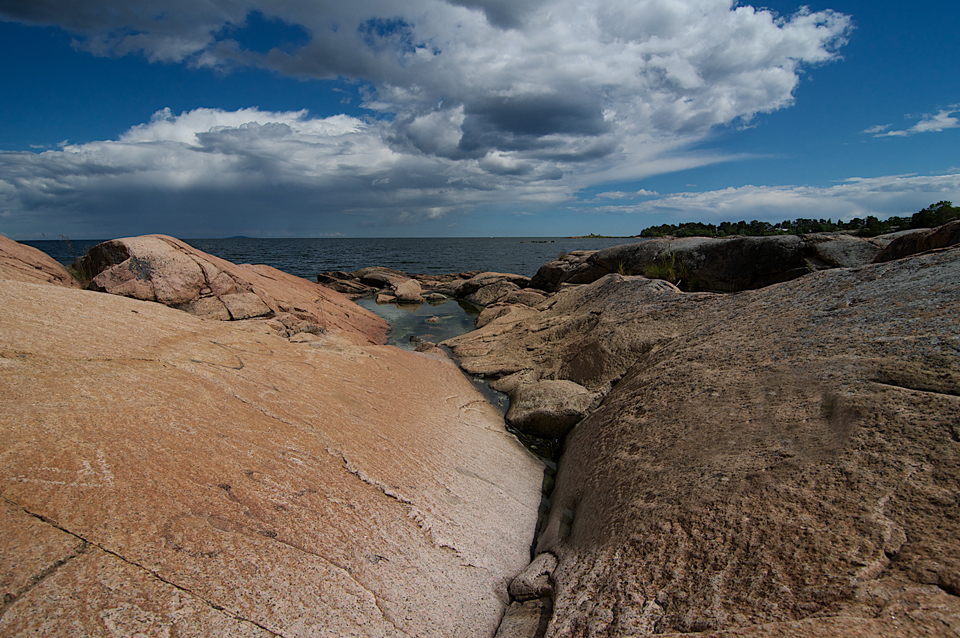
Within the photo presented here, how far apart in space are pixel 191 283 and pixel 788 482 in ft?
28.8

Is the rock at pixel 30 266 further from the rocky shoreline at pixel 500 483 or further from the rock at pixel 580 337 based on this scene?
the rock at pixel 580 337

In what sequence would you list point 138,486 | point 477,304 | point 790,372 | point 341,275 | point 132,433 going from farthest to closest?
point 341,275 → point 477,304 → point 790,372 → point 132,433 → point 138,486

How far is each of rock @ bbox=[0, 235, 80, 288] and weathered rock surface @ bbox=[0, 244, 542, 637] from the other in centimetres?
362

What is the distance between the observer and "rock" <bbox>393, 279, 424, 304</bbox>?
1805 centimetres

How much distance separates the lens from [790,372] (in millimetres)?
3123

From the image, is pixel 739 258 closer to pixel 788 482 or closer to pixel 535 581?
pixel 788 482

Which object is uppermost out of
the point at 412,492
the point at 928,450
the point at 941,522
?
the point at 928,450

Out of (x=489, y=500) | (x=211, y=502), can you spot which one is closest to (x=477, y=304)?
(x=489, y=500)

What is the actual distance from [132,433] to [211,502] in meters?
0.75

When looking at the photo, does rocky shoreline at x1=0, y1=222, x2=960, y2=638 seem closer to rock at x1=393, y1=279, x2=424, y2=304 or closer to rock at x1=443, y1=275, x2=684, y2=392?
rock at x1=443, y1=275, x2=684, y2=392

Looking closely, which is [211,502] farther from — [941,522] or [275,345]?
[941,522]

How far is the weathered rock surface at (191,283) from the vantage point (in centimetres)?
711

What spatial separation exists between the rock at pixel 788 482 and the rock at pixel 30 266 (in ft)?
27.6

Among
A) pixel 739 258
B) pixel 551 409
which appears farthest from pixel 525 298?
pixel 551 409
